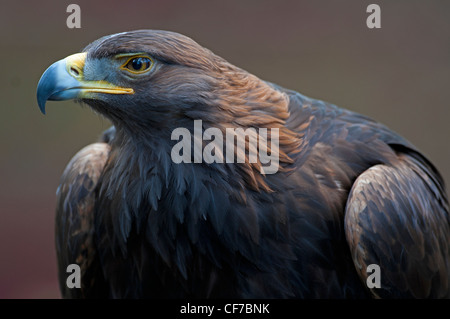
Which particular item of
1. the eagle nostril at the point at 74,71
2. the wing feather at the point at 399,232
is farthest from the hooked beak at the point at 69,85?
the wing feather at the point at 399,232

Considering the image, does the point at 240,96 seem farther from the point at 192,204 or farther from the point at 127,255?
the point at 127,255

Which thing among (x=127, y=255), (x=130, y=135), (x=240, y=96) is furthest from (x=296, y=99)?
(x=127, y=255)

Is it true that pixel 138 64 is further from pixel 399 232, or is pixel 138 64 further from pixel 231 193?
pixel 399 232

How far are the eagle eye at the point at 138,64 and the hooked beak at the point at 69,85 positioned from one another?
0.26ft

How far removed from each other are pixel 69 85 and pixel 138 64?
0.89ft

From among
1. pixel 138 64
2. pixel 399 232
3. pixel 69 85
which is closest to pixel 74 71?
pixel 69 85

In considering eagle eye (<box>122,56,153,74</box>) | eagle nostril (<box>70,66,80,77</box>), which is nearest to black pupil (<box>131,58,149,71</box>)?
eagle eye (<box>122,56,153,74</box>)

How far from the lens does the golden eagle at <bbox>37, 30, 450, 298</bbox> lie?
2369mm

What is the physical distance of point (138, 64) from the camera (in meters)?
2.36

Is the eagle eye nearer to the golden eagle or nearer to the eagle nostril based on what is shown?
the golden eagle

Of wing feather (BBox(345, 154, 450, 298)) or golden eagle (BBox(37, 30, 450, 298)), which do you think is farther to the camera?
wing feather (BBox(345, 154, 450, 298))

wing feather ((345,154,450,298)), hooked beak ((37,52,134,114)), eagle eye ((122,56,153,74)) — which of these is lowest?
wing feather ((345,154,450,298))

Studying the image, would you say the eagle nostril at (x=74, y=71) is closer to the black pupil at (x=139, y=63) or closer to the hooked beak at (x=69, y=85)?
the hooked beak at (x=69, y=85)

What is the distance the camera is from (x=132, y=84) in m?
2.38
